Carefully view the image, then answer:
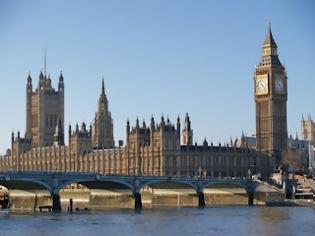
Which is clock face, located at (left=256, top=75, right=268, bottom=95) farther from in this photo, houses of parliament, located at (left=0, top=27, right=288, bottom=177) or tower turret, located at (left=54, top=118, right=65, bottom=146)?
tower turret, located at (left=54, top=118, right=65, bottom=146)

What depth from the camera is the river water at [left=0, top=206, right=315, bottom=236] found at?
195ft

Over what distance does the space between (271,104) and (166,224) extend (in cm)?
7544

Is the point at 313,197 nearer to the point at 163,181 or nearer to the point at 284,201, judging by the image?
the point at 284,201

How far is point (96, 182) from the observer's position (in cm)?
9312

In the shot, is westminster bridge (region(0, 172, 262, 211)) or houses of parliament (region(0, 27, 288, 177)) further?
houses of parliament (region(0, 27, 288, 177))

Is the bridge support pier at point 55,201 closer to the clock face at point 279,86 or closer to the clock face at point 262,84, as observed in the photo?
the clock face at point 262,84

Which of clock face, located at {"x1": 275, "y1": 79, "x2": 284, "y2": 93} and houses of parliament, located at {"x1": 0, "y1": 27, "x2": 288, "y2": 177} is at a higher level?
clock face, located at {"x1": 275, "y1": 79, "x2": 284, "y2": 93}

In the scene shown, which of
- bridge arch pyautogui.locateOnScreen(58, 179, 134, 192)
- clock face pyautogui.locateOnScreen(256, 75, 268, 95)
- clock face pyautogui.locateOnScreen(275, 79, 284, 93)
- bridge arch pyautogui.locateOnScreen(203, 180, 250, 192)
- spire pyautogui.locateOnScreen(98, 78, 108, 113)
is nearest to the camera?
bridge arch pyautogui.locateOnScreen(58, 179, 134, 192)

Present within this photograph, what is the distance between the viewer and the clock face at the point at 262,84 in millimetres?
139312

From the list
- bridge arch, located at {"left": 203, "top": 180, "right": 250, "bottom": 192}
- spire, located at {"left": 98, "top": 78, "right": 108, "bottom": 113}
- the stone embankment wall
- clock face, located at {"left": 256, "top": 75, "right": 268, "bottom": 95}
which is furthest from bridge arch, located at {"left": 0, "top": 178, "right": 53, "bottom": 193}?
spire, located at {"left": 98, "top": 78, "right": 108, "bottom": 113}

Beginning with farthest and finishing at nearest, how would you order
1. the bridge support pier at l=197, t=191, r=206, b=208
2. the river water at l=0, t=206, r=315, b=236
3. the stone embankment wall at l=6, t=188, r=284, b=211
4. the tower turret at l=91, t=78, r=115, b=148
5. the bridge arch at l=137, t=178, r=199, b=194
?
the tower turret at l=91, t=78, r=115, b=148 → the bridge support pier at l=197, t=191, r=206, b=208 → the stone embankment wall at l=6, t=188, r=284, b=211 → the bridge arch at l=137, t=178, r=199, b=194 → the river water at l=0, t=206, r=315, b=236

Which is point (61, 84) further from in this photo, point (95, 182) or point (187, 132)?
point (95, 182)

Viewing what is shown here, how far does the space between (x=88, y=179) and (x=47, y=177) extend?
4248 millimetres

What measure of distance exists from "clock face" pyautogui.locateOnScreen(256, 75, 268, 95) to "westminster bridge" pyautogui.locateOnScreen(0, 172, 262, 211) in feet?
115
